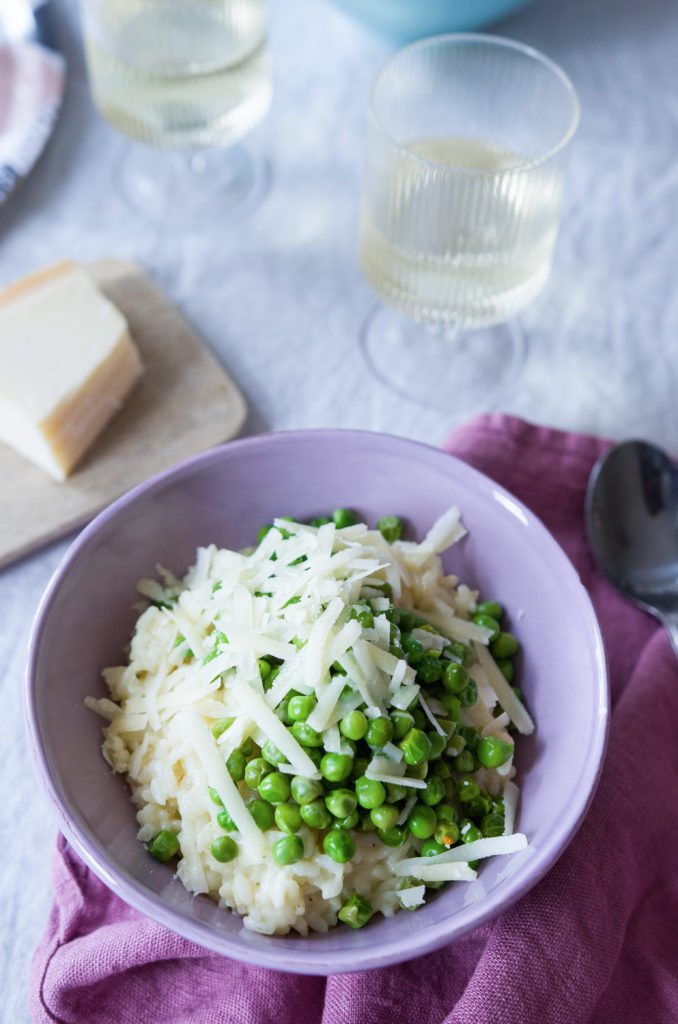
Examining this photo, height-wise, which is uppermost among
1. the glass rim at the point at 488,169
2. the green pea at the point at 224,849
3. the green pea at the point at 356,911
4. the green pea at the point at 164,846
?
the glass rim at the point at 488,169

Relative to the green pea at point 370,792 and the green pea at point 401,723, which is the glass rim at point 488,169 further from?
the green pea at point 370,792

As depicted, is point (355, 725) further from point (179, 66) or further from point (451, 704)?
point (179, 66)

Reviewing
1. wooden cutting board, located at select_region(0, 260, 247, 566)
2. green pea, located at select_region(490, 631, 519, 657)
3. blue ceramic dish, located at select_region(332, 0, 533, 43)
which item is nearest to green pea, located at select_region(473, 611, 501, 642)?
green pea, located at select_region(490, 631, 519, 657)

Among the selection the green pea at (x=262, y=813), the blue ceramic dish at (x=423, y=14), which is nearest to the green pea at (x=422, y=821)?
the green pea at (x=262, y=813)

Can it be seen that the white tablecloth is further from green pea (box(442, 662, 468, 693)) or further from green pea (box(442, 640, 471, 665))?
green pea (box(442, 662, 468, 693))

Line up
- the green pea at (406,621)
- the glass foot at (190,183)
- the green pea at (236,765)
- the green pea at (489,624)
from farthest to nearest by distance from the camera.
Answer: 1. the glass foot at (190,183)
2. the green pea at (489,624)
3. the green pea at (406,621)
4. the green pea at (236,765)

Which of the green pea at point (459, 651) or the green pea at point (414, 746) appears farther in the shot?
the green pea at point (459, 651)
